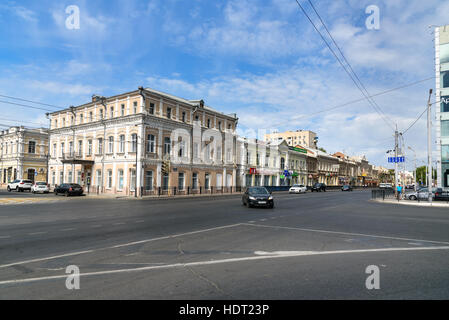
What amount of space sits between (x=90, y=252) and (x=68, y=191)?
29481 mm

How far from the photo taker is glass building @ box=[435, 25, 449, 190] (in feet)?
109

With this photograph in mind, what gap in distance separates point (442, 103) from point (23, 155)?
68.0 meters

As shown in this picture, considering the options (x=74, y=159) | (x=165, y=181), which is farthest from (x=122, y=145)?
(x=74, y=159)

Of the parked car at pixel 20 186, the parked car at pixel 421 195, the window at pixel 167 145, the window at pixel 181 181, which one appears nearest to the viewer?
the parked car at pixel 421 195

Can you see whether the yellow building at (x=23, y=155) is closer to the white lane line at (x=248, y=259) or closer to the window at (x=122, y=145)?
the window at (x=122, y=145)

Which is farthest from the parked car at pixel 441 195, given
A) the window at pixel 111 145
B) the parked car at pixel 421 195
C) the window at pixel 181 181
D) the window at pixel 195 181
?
the window at pixel 111 145

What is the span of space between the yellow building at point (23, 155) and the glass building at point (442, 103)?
64.0 m

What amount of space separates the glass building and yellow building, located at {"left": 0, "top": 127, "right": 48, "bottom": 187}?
64.0m

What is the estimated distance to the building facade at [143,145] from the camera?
113 feet

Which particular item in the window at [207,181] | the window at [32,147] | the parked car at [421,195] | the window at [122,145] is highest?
Result: the window at [32,147]

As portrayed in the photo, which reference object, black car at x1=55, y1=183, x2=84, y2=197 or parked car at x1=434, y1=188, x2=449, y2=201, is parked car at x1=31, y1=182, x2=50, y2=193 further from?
parked car at x1=434, y1=188, x2=449, y2=201

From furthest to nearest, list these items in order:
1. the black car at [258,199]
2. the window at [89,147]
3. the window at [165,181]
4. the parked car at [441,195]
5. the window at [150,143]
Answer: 1. the window at [89,147]
2. the window at [165,181]
3. the window at [150,143]
4. the parked car at [441,195]
5. the black car at [258,199]
